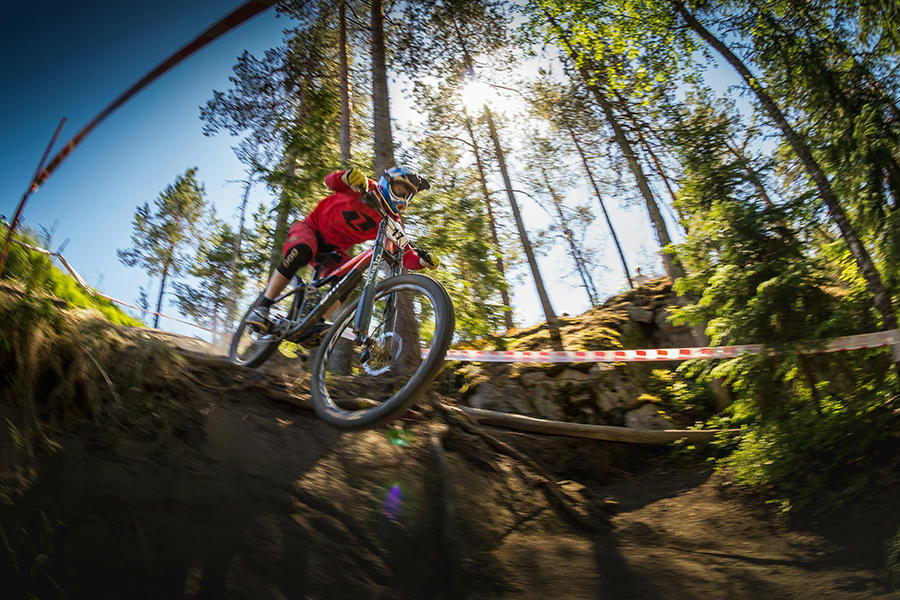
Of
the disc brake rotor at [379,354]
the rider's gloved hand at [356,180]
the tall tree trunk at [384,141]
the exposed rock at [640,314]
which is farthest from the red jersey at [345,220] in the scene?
the exposed rock at [640,314]

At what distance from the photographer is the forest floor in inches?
70.0

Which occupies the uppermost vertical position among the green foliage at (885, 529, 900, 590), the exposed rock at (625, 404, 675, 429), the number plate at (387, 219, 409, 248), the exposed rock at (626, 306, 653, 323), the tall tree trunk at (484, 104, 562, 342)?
the tall tree trunk at (484, 104, 562, 342)

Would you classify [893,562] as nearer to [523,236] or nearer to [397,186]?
[397,186]

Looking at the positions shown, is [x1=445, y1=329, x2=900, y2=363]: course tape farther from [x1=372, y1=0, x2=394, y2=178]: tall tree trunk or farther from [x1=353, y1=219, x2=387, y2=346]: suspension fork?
[x1=372, y1=0, x2=394, y2=178]: tall tree trunk

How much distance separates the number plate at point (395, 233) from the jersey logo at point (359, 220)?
1.52 ft

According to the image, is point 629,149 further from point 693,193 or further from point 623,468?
point 623,468

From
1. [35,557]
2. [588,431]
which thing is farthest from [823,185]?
[35,557]

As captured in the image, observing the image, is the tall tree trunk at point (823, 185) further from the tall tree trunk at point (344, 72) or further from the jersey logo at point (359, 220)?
the tall tree trunk at point (344, 72)

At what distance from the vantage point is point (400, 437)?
3871 mm

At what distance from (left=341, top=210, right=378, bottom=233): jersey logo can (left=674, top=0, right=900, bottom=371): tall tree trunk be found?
5941 mm

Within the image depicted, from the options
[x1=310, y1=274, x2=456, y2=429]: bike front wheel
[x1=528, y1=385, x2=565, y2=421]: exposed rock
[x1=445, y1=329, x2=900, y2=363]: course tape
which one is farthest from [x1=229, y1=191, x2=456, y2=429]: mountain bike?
[x1=528, y1=385, x2=565, y2=421]: exposed rock

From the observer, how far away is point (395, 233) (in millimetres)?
3334

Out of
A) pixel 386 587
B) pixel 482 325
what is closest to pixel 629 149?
pixel 482 325

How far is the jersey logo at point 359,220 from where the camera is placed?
3.69 meters
